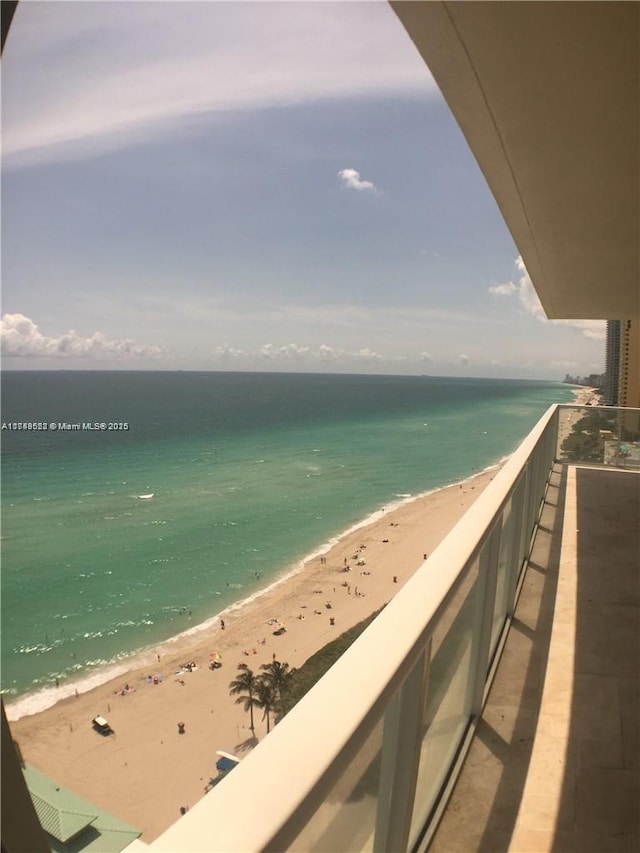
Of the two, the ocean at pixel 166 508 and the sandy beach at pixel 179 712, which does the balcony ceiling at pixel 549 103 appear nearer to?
the sandy beach at pixel 179 712

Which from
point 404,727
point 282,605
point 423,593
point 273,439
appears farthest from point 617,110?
point 273,439

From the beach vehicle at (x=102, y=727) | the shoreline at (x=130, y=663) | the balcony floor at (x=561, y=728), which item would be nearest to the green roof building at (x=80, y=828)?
the beach vehicle at (x=102, y=727)

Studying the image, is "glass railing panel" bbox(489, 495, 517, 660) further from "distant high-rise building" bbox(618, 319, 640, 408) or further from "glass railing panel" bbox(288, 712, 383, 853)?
"distant high-rise building" bbox(618, 319, 640, 408)

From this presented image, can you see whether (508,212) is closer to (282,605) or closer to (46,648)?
(282,605)

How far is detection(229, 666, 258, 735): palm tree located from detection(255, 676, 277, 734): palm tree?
0.51 feet

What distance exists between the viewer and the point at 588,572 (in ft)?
11.4

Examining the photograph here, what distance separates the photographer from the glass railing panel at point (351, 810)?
2.08 ft

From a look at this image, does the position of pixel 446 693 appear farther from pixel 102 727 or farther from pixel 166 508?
pixel 166 508

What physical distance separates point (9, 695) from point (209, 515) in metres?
18.0

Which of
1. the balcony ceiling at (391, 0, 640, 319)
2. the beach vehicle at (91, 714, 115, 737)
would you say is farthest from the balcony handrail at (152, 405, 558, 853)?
the beach vehicle at (91, 714, 115, 737)

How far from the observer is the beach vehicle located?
16.1m

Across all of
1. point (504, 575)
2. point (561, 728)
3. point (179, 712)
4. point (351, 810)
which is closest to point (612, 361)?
point (179, 712)

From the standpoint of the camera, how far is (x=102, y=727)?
1617 cm

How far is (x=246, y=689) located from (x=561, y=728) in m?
16.9
